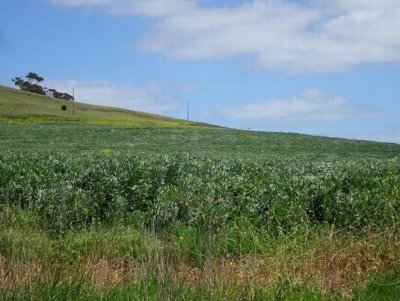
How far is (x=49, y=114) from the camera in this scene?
8156 centimetres

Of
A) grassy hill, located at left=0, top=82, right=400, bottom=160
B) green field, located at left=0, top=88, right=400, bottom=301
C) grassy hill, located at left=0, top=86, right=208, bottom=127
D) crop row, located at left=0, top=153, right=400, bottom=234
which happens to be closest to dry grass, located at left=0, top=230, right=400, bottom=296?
green field, located at left=0, top=88, right=400, bottom=301

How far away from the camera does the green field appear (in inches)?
247

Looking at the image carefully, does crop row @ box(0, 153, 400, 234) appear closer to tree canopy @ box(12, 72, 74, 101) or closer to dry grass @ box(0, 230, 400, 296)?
dry grass @ box(0, 230, 400, 296)

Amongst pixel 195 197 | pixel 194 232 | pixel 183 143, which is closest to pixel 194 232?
pixel 194 232

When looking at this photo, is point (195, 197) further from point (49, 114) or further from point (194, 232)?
point (49, 114)

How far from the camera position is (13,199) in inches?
472

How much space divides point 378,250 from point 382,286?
1980 millimetres

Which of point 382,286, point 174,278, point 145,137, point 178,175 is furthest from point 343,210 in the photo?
point 145,137

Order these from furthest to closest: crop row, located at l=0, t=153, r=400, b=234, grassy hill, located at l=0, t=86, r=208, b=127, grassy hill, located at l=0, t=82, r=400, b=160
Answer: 1. grassy hill, located at l=0, t=86, r=208, b=127
2. grassy hill, located at l=0, t=82, r=400, b=160
3. crop row, located at l=0, t=153, r=400, b=234

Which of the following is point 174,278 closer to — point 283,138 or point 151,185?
point 151,185

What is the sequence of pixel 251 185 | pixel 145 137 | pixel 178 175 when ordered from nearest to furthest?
1. pixel 251 185
2. pixel 178 175
3. pixel 145 137

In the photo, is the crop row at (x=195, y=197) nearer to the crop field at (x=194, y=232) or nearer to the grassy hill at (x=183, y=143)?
the crop field at (x=194, y=232)

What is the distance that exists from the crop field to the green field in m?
0.02

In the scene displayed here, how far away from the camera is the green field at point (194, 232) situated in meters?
6.28
